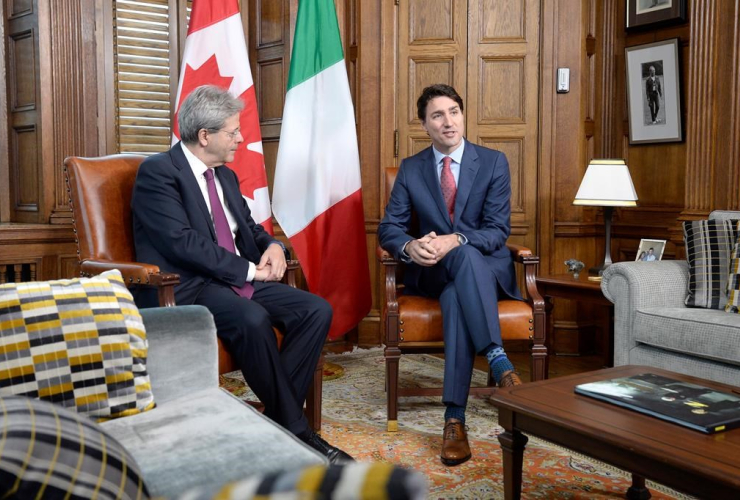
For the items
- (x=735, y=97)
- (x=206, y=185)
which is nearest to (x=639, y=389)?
(x=206, y=185)

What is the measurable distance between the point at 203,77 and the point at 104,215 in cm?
113

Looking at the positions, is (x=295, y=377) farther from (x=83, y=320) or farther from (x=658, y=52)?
(x=658, y=52)

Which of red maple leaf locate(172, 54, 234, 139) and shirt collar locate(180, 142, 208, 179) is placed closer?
shirt collar locate(180, 142, 208, 179)

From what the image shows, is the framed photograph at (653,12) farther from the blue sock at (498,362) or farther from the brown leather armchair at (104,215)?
the brown leather armchair at (104,215)

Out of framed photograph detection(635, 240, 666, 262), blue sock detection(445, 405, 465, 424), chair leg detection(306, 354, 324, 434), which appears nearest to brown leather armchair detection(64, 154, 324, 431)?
chair leg detection(306, 354, 324, 434)

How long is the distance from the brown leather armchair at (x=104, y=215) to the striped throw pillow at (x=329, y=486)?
2.33 m

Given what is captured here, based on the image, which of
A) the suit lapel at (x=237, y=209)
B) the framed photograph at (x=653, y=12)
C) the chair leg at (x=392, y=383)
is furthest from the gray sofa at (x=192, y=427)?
the framed photograph at (x=653, y=12)

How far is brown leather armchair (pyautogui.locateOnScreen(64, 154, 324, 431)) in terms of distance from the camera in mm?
2818

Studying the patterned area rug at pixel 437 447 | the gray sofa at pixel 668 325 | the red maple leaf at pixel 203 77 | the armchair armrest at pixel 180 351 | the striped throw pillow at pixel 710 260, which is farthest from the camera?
the red maple leaf at pixel 203 77

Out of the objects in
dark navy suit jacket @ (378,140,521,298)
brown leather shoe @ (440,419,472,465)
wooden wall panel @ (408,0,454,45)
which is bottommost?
brown leather shoe @ (440,419,472,465)

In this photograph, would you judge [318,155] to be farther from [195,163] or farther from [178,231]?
[178,231]

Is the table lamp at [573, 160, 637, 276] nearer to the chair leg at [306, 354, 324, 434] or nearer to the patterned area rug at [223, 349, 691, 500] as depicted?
A: the patterned area rug at [223, 349, 691, 500]

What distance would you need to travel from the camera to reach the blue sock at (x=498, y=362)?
114 inches

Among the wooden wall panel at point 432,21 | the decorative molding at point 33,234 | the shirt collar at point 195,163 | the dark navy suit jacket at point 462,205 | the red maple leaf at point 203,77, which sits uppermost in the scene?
the wooden wall panel at point 432,21
